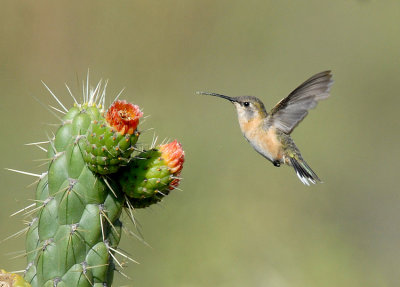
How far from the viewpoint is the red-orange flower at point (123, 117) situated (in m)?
2.74

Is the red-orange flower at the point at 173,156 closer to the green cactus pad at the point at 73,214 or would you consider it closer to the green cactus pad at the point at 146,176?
the green cactus pad at the point at 146,176

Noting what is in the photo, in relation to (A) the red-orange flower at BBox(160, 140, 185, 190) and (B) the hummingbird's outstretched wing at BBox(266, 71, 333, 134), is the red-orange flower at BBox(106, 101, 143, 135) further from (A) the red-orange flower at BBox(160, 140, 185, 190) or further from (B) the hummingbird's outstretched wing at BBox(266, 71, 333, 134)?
(B) the hummingbird's outstretched wing at BBox(266, 71, 333, 134)

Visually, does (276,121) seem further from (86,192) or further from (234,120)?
(234,120)

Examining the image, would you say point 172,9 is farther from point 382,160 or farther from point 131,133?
point 131,133

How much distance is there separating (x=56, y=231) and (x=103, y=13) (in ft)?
33.8

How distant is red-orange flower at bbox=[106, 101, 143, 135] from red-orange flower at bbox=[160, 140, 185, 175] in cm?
21

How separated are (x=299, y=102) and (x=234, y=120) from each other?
5.69m

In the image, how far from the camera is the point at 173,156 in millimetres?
2924

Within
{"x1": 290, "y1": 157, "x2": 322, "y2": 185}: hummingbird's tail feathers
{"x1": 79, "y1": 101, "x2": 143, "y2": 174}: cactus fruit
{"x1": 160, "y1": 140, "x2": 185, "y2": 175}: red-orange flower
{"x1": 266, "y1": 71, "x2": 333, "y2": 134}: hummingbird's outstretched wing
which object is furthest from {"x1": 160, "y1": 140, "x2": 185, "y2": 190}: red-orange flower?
{"x1": 290, "y1": 157, "x2": 322, "y2": 185}: hummingbird's tail feathers

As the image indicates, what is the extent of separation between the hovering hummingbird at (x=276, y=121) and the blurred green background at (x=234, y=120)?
1100mm

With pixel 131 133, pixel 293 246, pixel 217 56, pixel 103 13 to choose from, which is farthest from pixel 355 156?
pixel 131 133

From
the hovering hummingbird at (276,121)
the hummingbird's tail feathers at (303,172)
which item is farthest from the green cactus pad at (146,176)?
the hummingbird's tail feathers at (303,172)

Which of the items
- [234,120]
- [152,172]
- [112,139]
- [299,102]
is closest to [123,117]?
[112,139]

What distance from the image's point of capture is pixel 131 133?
279 cm
